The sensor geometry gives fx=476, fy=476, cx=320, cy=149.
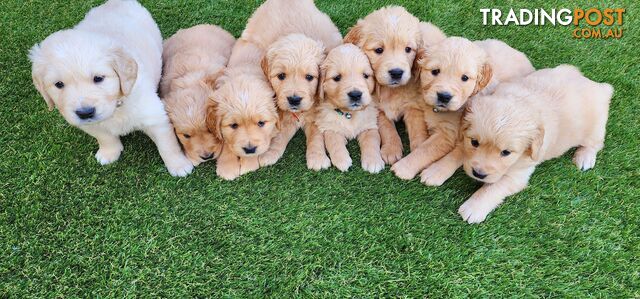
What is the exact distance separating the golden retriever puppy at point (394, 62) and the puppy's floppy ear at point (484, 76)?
528 millimetres

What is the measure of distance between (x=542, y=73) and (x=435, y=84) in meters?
0.98

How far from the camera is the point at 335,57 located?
12.1ft

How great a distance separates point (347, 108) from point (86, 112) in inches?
73.6

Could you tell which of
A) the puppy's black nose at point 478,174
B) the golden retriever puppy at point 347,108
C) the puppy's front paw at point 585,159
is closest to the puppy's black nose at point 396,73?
the golden retriever puppy at point 347,108

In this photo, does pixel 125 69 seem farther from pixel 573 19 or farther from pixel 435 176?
pixel 573 19

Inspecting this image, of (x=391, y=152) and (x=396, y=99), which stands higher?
(x=396, y=99)

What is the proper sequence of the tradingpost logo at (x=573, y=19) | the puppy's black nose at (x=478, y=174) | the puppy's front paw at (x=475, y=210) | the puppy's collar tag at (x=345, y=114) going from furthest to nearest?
the tradingpost logo at (x=573, y=19) → the puppy's collar tag at (x=345, y=114) → the puppy's front paw at (x=475, y=210) → the puppy's black nose at (x=478, y=174)

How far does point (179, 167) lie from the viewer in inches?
151

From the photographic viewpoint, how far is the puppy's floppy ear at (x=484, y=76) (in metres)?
3.72

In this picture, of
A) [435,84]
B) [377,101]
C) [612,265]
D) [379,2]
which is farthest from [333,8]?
[612,265]

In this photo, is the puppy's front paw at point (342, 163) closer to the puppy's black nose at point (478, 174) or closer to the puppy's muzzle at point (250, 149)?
the puppy's muzzle at point (250, 149)

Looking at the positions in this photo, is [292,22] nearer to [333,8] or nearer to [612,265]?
[333,8]

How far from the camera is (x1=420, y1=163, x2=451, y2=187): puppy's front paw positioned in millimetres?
3797

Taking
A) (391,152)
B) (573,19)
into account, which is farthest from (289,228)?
(573,19)
